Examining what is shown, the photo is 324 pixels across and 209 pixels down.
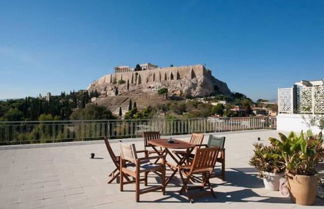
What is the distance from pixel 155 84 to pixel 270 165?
73443 millimetres

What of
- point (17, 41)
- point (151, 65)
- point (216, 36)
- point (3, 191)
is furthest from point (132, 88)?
point (3, 191)

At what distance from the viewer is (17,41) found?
31.0 feet

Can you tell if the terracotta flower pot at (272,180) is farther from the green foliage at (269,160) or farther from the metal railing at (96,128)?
the metal railing at (96,128)

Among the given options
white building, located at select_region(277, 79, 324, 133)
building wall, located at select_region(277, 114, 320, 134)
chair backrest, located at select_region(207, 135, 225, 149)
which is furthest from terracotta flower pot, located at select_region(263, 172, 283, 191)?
building wall, located at select_region(277, 114, 320, 134)

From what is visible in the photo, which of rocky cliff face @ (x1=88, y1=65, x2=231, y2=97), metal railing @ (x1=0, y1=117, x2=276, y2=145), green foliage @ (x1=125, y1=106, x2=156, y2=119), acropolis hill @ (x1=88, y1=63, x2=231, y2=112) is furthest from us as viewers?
rocky cliff face @ (x1=88, y1=65, x2=231, y2=97)

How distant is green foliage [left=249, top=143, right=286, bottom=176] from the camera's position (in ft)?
10.8

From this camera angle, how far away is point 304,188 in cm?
275

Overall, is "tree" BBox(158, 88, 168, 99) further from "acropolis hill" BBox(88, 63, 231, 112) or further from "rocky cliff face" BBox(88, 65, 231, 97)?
"rocky cliff face" BBox(88, 65, 231, 97)

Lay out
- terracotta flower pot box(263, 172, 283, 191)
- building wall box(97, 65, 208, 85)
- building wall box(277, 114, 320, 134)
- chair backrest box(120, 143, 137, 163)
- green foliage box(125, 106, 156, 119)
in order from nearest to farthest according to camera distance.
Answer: chair backrest box(120, 143, 137, 163)
terracotta flower pot box(263, 172, 283, 191)
building wall box(277, 114, 320, 134)
green foliage box(125, 106, 156, 119)
building wall box(97, 65, 208, 85)

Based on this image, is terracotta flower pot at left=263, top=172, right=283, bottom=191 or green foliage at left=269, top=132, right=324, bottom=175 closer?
green foliage at left=269, top=132, right=324, bottom=175

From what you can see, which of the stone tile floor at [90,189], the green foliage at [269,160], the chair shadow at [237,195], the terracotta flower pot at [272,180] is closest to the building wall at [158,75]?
the stone tile floor at [90,189]

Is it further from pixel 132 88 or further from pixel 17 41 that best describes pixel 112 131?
pixel 132 88

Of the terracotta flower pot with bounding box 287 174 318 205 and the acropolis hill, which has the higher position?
the acropolis hill

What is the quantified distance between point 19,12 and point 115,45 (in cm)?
976
